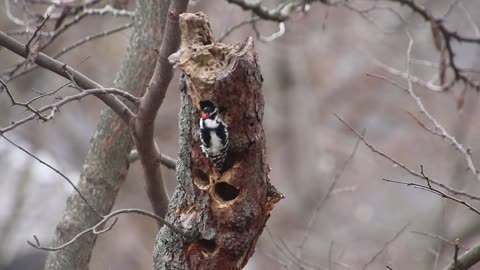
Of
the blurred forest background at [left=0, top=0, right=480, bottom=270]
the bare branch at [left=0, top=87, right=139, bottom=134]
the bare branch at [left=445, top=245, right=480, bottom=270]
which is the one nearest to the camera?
the bare branch at [left=0, top=87, right=139, bottom=134]

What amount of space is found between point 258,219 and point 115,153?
4.46 ft

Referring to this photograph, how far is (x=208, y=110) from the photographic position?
8.02 feet

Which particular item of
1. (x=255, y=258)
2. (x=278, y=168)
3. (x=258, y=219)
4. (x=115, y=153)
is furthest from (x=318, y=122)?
(x=258, y=219)

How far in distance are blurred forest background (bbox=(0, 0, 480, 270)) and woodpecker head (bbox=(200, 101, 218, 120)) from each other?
4.94 metres

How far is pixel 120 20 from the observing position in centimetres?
827

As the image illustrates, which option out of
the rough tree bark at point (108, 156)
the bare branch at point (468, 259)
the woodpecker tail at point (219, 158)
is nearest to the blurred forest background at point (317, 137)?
the rough tree bark at point (108, 156)

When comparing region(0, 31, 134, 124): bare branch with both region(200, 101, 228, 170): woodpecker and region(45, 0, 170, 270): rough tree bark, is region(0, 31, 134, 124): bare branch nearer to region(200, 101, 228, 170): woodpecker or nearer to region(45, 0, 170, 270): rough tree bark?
region(200, 101, 228, 170): woodpecker

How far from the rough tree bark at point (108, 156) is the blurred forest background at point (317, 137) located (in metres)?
3.41

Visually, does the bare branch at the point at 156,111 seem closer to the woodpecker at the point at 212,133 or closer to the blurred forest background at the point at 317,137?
the woodpecker at the point at 212,133

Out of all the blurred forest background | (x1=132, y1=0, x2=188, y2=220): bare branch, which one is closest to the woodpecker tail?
(x1=132, y1=0, x2=188, y2=220): bare branch

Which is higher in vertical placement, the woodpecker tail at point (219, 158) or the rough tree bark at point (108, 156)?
the rough tree bark at point (108, 156)

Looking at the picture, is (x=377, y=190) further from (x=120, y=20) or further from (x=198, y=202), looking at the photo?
(x=198, y=202)

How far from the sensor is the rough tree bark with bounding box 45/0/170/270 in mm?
3762

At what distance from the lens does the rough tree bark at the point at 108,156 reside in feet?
12.3
